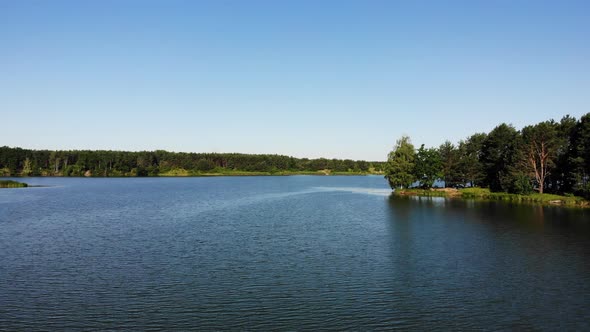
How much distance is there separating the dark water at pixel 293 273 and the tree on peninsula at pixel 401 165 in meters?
47.8

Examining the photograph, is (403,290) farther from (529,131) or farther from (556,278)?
(529,131)

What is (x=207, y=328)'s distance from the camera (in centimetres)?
2208

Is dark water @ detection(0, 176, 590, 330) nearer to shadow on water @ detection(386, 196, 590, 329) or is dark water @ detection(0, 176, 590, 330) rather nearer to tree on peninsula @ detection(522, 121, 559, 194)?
shadow on water @ detection(386, 196, 590, 329)

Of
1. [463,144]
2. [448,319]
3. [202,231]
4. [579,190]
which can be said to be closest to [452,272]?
[448,319]

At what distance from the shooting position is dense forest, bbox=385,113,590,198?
81.8m

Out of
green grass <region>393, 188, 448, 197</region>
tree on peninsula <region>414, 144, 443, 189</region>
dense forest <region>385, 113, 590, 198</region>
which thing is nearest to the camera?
dense forest <region>385, 113, 590, 198</region>

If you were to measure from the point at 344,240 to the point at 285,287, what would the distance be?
17.8 meters

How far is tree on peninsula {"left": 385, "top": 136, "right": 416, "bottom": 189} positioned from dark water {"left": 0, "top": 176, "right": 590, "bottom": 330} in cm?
Answer: 4782

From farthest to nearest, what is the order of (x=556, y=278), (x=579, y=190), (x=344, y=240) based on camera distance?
(x=579, y=190) → (x=344, y=240) → (x=556, y=278)

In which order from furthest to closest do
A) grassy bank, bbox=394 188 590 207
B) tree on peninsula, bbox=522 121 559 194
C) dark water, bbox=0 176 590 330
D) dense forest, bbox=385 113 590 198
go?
1. tree on peninsula, bbox=522 121 559 194
2. dense forest, bbox=385 113 590 198
3. grassy bank, bbox=394 188 590 207
4. dark water, bbox=0 176 590 330

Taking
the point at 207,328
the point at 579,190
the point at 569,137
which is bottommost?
the point at 207,328

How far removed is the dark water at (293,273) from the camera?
23641 millimetres

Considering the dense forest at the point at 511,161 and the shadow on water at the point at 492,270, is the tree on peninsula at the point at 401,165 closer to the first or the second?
the dense forest at the point at 511,161

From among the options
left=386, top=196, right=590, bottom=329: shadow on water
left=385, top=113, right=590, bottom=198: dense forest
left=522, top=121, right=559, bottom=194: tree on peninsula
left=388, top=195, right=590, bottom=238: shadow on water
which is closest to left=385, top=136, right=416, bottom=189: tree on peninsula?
left=385, top=113, right=590, bottom=198: dense forest
